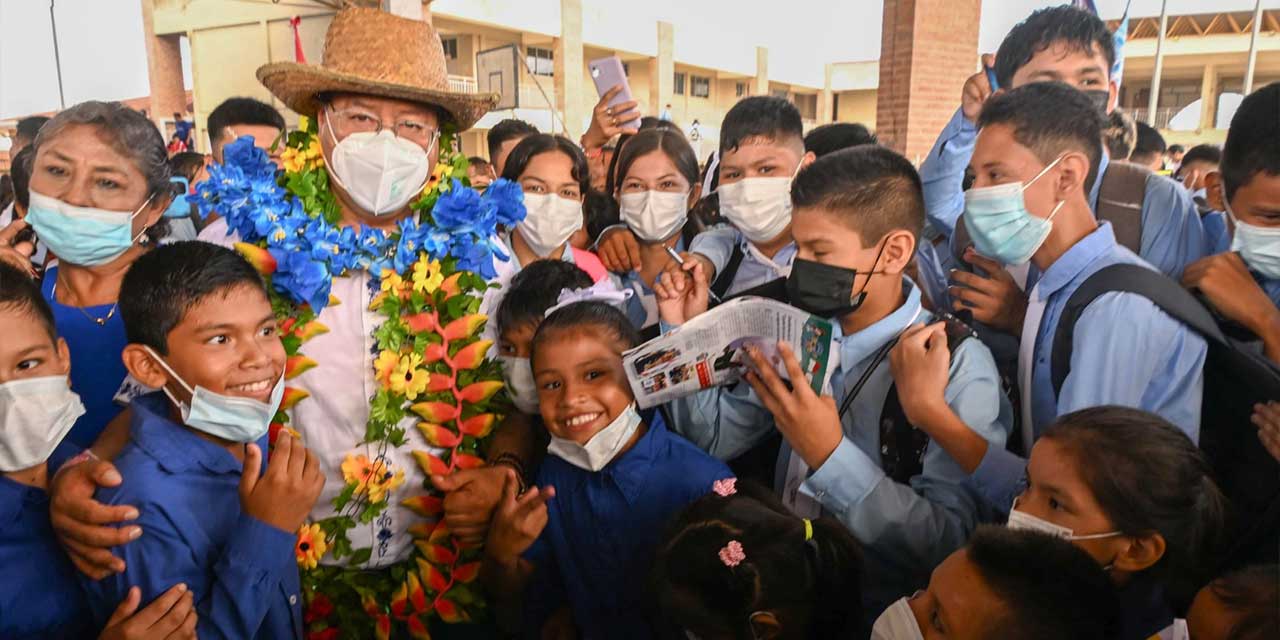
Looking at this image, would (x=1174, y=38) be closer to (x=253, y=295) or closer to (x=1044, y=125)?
(x=1044, y=125)

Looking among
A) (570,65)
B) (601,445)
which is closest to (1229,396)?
(601,445)

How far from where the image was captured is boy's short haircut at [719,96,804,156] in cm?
314

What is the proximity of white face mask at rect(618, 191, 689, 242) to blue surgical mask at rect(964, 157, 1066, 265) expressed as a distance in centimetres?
143

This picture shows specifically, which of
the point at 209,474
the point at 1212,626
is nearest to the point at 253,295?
the point at 209,474

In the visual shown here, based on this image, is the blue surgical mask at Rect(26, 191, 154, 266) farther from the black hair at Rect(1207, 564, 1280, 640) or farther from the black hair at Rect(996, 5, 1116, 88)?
the black hair at Rect(996, 5, 1116, 88)

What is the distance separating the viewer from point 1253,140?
201 centimetres

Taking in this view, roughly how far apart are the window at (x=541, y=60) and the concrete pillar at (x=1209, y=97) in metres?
22.0

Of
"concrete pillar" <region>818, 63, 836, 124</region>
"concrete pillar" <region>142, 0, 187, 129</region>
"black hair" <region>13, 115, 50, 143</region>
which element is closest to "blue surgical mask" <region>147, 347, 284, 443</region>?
"black hair" <region>13, 115, 50, 143</region>

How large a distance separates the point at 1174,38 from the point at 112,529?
101ft

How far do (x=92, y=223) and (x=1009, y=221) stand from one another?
282 cm

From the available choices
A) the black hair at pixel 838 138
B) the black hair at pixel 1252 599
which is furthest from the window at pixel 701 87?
the black hair at pixel 1252 599

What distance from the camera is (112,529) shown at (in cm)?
155

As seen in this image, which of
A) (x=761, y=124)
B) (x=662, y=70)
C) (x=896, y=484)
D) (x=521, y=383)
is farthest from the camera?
(x=662, y=70)

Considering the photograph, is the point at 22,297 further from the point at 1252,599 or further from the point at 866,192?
the point at 1252,599
